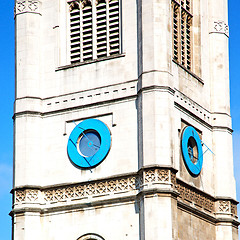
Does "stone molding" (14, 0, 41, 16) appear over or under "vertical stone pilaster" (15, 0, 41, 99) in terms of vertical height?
over

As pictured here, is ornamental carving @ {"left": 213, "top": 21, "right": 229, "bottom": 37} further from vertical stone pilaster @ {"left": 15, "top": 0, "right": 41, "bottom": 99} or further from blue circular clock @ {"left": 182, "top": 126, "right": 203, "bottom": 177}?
vertical stone pilaster @ {"left": 15, "top": 0, "right": 41, "bottom": 99}

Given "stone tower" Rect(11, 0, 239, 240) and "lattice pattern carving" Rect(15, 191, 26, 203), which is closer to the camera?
"stone tower" Rect(11, 0, 239, 240)

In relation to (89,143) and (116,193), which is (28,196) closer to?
(89,143)

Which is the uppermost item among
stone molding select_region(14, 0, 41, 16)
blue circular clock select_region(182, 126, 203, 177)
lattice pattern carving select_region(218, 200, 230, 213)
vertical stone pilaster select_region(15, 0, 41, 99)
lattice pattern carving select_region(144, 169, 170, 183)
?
stone molding select_region(14, 0, 41, 16)

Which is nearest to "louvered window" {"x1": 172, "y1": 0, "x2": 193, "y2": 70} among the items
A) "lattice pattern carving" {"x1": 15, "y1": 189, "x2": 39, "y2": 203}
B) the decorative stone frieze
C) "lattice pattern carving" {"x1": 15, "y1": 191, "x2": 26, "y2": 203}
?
the decorative stone frieze

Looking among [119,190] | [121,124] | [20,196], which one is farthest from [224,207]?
[20,196]

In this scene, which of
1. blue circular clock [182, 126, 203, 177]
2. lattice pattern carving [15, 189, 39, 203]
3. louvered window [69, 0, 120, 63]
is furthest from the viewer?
louvered window [69, 0, 120, 63]

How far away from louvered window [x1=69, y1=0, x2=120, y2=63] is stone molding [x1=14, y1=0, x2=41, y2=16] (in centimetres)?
155

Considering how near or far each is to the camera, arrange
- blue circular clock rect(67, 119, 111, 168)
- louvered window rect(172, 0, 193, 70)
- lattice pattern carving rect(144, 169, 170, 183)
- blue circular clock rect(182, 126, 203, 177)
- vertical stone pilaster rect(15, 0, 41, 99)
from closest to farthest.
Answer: lattice pattern carving rect(144, 169, 170, 183)
blue circular clock rect(67, 119, 111, 168)
blue circular clock rect(182, 126, 203, 177)
vertical stone pilaster rect(15, 0, 41, 99)
louvered window rect(172, 0, 193, 70)

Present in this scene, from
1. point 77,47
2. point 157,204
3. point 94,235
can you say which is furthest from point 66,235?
point 77,47

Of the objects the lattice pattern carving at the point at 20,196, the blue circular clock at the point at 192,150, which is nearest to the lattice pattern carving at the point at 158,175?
the blue circular clock at the point at 192,150

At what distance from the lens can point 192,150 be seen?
5019cm

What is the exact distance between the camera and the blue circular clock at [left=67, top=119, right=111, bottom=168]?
48.8 m

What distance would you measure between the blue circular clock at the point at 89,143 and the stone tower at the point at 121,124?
2.0 inches
